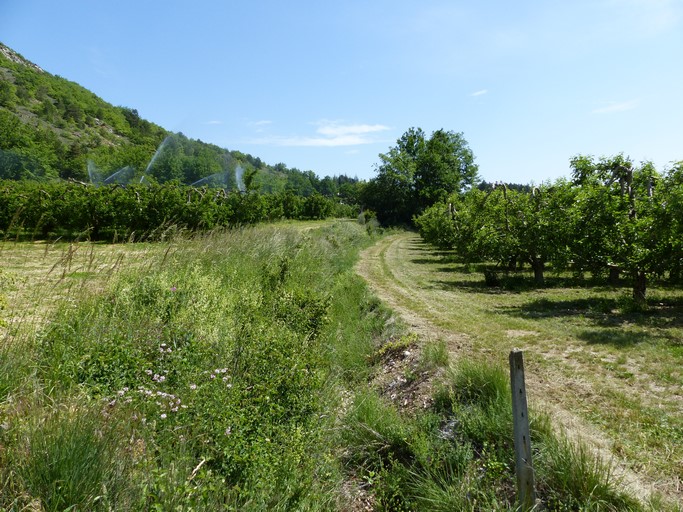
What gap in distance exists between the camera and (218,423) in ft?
11.1

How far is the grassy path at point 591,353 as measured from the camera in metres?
3.59

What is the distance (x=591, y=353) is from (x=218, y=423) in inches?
204

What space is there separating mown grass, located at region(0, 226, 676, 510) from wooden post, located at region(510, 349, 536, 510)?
0.73ft

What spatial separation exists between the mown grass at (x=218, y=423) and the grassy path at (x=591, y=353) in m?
0.59

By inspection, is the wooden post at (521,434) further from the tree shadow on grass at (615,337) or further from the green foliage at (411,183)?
the green foliage at (411,183)

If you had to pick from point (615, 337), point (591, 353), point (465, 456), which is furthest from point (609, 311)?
point (465, 456)

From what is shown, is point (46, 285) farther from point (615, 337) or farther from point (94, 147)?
point (94, 147)

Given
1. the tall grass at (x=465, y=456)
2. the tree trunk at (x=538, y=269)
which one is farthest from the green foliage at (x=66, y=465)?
the tree trunk at (x=538, y=269)

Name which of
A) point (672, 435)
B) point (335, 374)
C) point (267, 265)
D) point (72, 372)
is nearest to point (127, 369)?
point (72, 372)

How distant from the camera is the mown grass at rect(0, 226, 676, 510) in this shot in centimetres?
241

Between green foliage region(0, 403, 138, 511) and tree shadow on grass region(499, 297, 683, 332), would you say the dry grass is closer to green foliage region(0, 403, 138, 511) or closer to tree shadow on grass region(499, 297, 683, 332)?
green foliage region(0, 403, 138, 511)

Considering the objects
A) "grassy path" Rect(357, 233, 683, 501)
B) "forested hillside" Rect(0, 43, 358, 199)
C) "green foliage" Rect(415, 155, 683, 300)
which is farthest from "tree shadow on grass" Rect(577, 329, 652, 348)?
"forested hillside" Rect(0, 43, 358, 199)

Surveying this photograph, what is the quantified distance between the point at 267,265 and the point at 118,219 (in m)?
12.4

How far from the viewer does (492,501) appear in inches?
122
